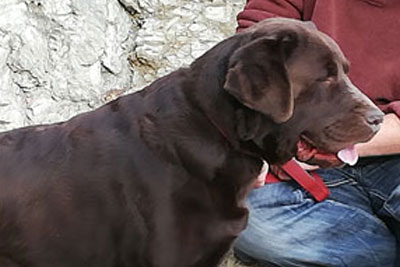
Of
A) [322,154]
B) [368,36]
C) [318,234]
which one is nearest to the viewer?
[322,154]

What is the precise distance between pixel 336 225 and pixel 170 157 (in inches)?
40.5

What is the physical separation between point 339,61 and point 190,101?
43 centimetres

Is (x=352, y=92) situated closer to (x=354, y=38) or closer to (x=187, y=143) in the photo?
(x=187, y=143)

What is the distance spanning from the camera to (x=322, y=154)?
264 centimetres

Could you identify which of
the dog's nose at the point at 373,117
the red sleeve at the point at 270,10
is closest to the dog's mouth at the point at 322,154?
the dog's nose at the point at 373,117

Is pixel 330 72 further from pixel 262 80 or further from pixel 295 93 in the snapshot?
pixel 262 80

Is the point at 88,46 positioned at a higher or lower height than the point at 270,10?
lower

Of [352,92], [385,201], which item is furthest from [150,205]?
[385,201]

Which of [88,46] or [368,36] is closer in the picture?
[368,36]

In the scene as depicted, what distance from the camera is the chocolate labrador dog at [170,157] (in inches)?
98.5

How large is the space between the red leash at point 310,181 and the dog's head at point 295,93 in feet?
2.07

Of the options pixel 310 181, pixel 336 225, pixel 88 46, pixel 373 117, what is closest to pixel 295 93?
pixel 373 117

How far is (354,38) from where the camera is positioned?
3246mm

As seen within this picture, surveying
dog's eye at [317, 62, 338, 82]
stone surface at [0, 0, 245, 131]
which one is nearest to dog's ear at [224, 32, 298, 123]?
dog's eye at [317, 62, 338, 82]
